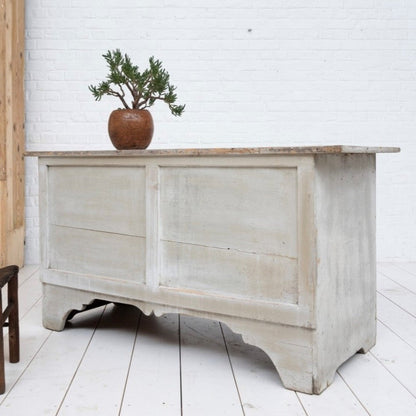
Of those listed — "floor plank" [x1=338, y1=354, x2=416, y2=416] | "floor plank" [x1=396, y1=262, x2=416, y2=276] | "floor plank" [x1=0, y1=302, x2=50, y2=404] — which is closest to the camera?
"floor plank" [x1=338, y1=354, x2=416, y2=416]

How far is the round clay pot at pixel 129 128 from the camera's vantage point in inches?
82.6

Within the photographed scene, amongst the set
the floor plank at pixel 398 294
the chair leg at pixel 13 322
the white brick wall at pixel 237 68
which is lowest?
the floor plank at pixel 398 294

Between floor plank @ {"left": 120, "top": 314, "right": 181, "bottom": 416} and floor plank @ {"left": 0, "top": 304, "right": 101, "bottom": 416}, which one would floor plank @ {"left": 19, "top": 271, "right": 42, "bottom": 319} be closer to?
floor plank @ {"left": 0, "top": 304, "right": 101, "bottom": 416}

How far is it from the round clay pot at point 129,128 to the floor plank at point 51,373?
827 mm

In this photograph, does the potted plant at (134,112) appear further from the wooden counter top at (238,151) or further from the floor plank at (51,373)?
the floor plank at (51,373)

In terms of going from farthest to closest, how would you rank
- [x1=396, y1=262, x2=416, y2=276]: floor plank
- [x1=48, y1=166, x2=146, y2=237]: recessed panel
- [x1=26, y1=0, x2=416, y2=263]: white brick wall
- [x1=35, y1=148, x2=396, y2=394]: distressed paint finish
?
[x1=26, y1=0, x2=416, y2=263]: white brick wall < [x1=396, y1=262, x2=416, y2=276]: floor plank < [x1=48, y1=166, x2=146, y2=237]: recessed panel < [x1=35, y1=148, x2=396, y2=394]: distressed paint finish

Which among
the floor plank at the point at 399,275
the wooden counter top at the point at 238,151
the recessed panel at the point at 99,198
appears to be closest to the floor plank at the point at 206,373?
the recessed panel at the point at 99,198

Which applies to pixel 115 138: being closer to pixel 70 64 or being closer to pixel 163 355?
pixel 163 355

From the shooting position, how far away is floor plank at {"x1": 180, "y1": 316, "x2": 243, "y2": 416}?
1.59 metres

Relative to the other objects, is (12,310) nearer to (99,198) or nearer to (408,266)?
(99,198)

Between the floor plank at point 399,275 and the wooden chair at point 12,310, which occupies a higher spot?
the wooden chair at point 12,310

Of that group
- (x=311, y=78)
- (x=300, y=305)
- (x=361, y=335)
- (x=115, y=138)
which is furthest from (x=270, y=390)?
(x=311, y=78)

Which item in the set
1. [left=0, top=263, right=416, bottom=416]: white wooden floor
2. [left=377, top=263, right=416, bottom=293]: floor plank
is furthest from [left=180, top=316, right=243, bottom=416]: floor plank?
[left=377, top=263, right=416, bottom=293]: floor plank

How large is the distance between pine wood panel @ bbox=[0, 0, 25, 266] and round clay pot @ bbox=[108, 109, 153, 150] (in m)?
1.60
